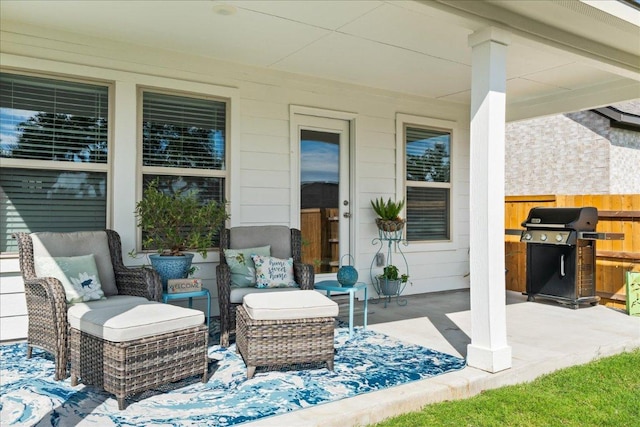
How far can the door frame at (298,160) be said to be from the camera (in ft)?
17.4

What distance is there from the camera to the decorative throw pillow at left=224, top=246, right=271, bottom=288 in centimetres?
414

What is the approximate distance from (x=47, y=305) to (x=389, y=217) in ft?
12.1

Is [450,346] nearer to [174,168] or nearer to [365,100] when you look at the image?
[174,168]

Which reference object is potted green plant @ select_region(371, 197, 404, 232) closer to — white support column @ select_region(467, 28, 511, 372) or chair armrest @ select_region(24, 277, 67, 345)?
white support column @ select_region(467, 28, 511, 372)

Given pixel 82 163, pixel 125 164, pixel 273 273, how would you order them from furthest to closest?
pixel 125 164 < pixel 82 163 < pixel 273 273

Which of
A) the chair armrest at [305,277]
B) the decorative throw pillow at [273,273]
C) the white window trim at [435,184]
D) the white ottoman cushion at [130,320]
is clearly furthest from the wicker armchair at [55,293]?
the white window trim at [435,184]

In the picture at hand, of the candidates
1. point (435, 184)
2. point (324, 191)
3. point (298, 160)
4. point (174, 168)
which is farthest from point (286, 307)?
point (435, 184)

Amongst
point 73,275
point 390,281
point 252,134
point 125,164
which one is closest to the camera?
point 73,275

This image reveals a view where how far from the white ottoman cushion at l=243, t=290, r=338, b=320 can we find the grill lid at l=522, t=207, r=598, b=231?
348 centimetres

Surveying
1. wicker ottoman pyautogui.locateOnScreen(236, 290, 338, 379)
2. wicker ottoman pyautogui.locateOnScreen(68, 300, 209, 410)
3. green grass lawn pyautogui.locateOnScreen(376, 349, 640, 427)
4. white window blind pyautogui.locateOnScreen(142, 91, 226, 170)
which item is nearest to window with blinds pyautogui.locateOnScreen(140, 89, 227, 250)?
white window blind pyautogui.locateOnScreen(142, 91, 226, 170)

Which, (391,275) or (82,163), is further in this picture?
(391,275)

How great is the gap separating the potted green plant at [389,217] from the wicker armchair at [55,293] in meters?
2.88

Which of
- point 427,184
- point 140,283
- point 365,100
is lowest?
point 140,283

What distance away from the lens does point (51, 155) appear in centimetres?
414
